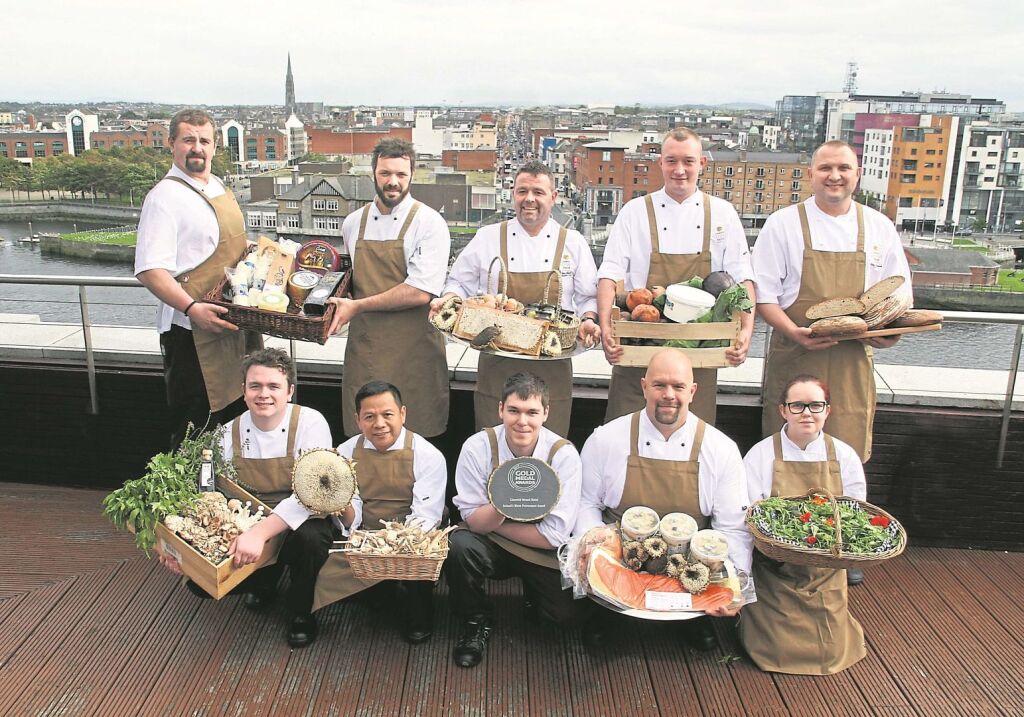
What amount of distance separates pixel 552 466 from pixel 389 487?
61 centimetres

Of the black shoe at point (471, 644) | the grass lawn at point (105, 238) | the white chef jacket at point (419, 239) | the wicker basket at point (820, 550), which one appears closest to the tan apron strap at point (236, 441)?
the white chef jacket at point (419, 239)

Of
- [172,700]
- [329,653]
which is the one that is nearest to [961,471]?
[329,653]

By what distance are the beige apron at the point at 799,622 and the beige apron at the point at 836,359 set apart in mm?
511

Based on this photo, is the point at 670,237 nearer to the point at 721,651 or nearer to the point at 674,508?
the point at 674,508

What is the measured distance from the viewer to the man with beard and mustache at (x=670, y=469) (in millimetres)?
2854

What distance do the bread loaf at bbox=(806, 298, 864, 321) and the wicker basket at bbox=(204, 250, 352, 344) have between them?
1.86 m

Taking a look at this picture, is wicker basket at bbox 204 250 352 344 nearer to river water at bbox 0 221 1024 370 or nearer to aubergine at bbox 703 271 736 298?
river water at bbox 0 221 1024 370

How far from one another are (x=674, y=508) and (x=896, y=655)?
39.0 inches

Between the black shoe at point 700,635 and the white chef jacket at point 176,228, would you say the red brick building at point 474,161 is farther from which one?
the black shoe at point 700,635

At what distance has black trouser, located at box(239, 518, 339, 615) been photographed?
2951 millimetres

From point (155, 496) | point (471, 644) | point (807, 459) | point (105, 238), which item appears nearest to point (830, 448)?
point (807, 459)

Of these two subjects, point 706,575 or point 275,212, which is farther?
point 275,212

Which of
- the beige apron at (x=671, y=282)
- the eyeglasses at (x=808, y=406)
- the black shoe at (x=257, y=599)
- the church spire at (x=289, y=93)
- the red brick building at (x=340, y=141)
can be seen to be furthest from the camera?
the church spire at (x=289, y=93)

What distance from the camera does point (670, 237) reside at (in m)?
3.33
